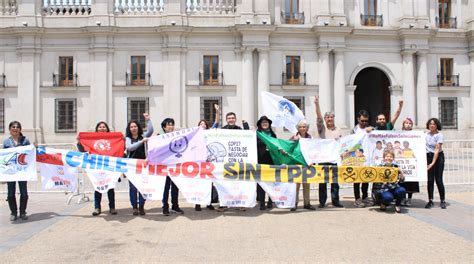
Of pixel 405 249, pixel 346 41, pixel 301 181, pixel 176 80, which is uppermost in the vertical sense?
pixel 346 41

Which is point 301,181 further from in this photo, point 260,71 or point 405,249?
point 260,71

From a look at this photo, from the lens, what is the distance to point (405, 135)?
946cm

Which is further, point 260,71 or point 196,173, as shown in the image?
point 260,71

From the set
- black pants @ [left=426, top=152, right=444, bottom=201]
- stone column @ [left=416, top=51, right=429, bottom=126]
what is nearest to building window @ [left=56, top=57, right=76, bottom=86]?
black pants @ [left=426, top=152, right=444, bottom=201]

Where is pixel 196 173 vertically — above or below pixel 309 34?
below

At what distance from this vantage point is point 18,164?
27.2 feet

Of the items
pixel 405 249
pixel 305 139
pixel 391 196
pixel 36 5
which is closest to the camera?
pixel 405 249

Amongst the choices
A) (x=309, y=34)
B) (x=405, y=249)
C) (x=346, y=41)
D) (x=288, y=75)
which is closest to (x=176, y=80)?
(x=288, y=75)

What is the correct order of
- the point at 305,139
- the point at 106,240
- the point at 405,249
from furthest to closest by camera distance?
1. the point at 305,139
2. the point at 106,240
3. the point at 405,249

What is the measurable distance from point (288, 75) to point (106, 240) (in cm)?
2177

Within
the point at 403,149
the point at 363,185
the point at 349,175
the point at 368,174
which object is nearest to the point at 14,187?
the point at 349,175

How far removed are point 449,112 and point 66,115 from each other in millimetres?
26675

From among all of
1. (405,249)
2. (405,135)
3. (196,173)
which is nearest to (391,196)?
(405,135)

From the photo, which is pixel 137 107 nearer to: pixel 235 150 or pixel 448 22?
pixel 235 150
